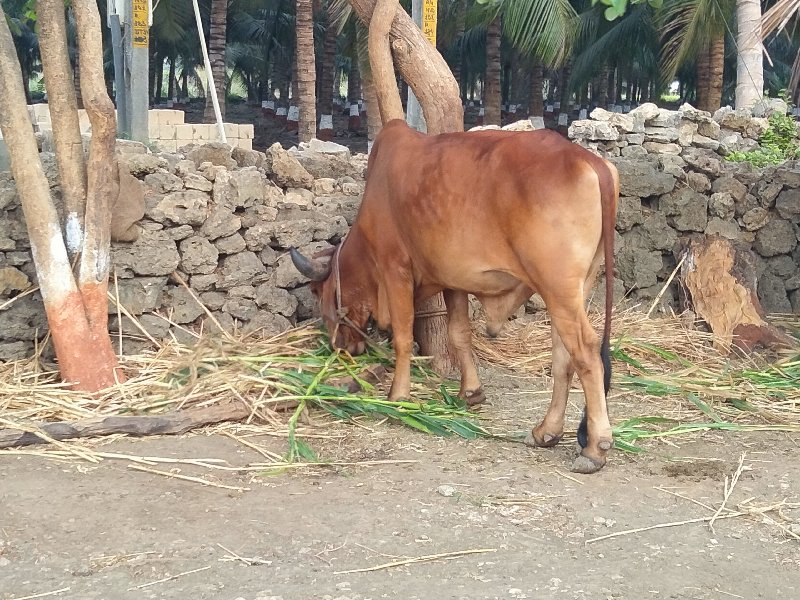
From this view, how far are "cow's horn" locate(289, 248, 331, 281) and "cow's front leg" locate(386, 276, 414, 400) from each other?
0.68 m

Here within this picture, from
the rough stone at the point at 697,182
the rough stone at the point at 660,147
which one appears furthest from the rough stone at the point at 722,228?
the rough stone at the point at 660,147

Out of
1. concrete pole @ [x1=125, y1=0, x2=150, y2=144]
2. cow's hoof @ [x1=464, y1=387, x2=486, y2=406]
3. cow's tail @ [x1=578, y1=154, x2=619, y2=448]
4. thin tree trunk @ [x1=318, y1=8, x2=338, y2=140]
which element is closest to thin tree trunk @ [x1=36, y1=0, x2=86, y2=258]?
cow's hoof @ [x1=464, y1=387, x2=486, y2=406]

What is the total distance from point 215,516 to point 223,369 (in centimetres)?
191

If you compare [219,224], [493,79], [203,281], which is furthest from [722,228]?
[493,79]

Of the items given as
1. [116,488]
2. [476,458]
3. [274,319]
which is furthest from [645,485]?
[274,319]

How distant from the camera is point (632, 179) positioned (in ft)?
26.9

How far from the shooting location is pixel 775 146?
1012 centimetres

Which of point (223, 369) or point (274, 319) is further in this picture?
point (274, 319)

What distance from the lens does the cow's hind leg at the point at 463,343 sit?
19.8ft

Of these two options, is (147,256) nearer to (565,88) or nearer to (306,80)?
(306,80)

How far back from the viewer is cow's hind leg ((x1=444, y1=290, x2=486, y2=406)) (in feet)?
19.8

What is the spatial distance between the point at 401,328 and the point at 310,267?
0.82 m

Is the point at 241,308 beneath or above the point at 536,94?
beneath

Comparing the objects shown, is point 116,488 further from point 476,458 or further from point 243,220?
point 243,220
